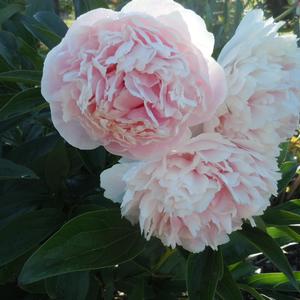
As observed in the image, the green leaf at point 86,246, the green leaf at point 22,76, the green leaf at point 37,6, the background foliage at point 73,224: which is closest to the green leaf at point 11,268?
the background foliage at point 73,224

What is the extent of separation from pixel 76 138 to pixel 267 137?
22 cm

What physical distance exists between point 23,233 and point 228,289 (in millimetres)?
342

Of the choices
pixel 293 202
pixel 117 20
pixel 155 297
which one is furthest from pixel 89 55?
pixel 155 297

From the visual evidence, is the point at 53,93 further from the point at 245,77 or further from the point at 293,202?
the point at 293,202

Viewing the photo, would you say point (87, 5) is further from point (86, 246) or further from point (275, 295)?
point (275, 295)

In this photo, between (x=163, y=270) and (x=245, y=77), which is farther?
(x=163, y=270)

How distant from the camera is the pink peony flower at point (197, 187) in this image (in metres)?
0.59

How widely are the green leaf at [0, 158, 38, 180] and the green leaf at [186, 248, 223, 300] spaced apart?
0.92 feet

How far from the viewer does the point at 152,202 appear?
2.02ft

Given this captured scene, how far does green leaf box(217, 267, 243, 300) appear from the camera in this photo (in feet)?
2.68

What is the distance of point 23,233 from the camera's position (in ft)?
2.93

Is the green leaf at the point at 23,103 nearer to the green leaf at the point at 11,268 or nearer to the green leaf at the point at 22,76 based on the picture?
the green leaf at the point at 22,76

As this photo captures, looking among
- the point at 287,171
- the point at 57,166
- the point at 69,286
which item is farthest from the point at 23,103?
the point at 287,171

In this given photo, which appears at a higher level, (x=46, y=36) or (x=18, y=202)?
(x=46, y=36)
